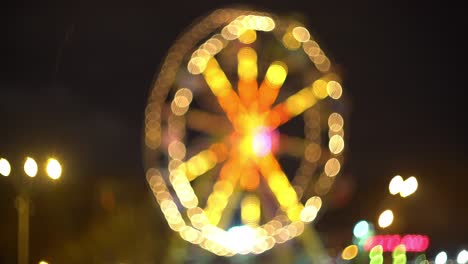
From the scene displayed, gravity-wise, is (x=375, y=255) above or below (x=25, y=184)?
above

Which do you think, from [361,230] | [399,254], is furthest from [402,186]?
[399,254]

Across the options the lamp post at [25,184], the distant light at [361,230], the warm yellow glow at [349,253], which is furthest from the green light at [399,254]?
the lamp post at [25,184]

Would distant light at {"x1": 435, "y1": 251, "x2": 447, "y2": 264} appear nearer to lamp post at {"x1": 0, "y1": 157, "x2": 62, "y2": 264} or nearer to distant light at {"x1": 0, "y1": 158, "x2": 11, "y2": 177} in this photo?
lamp post at {"x1": 0, "y1": 157, "x2": 62, "y2": 264}

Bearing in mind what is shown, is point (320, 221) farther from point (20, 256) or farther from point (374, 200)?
point (20, 256)

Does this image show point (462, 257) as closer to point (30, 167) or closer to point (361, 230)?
point (361, 230)

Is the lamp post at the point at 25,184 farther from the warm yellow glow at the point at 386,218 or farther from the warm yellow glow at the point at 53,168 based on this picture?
the warm yellow glow at the point at 386,218

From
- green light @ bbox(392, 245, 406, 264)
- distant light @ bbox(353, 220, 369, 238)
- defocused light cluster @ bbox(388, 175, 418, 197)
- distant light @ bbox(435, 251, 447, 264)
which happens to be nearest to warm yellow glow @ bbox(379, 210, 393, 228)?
defocused light cluster @ bbox(388, 175, 418, 197)
